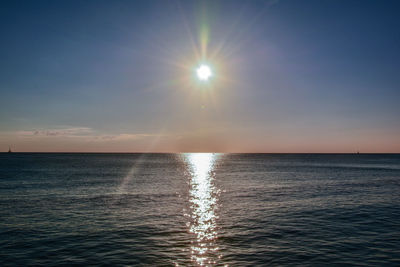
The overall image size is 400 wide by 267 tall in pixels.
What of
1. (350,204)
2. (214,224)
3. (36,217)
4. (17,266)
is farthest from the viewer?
(350,204)

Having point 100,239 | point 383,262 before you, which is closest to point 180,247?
point 100,239

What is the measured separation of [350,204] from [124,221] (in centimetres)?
2632

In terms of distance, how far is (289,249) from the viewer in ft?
55.4

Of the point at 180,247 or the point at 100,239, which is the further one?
the point at 100,239

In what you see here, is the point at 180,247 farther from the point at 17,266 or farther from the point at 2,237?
the point at 2,237

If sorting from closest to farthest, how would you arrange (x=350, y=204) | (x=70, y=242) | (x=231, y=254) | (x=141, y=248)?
(x=231, y=254)
(x=141, y=248)
(x=70, y=242)
(x=350, y=204)

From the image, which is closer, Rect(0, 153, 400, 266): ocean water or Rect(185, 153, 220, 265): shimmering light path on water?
Rect(0, 153, 400, 266): ocean water

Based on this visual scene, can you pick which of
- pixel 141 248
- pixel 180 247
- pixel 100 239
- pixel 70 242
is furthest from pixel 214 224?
pixel 70 242

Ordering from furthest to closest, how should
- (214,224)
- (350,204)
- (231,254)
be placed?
(350,204) → (214,224) → (231,254)

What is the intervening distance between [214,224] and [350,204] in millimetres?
19070

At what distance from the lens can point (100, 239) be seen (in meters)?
19.0

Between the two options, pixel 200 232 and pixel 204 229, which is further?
pixel 204 229

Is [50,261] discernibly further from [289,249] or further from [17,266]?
[289,249]

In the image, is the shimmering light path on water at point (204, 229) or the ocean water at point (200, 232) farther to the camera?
the shimmering light path on water at point (204, 229)
